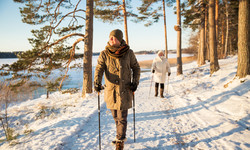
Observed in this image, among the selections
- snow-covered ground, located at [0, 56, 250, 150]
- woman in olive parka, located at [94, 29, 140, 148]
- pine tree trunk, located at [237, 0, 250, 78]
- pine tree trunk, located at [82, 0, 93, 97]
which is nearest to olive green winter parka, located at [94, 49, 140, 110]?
woman in olive parka, located at [94, 29, 140, 148]

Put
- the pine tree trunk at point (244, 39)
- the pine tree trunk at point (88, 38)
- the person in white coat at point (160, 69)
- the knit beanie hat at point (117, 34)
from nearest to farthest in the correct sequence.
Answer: the knit beanie hat at point (117, 34)
the pine tree trunk at point (244, 39)
the person in white coat at point (160, 69)
the pine tree trunk at point (88, 38)

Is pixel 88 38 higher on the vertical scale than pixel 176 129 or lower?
higher

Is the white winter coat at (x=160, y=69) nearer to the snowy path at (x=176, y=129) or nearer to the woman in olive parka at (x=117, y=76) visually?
the snowy path at (x=176, y=129)

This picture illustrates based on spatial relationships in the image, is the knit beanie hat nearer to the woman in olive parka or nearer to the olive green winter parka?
the woman in olive parka

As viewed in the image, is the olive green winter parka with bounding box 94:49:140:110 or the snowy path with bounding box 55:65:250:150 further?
the snowy path with bounding box 55:65:250:150

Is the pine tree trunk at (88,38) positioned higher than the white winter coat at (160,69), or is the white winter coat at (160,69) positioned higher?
the pine tree trunk at (88,38)

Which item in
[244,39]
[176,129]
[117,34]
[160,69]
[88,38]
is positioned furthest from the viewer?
[88,38]

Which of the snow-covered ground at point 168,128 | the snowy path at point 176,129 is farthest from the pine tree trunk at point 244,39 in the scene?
the snowy path at point 176,129

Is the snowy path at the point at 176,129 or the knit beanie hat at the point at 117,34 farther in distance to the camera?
the snowy path at the point at 176,129

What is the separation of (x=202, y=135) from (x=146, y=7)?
46.0ft

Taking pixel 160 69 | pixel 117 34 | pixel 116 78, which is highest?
pixel 117 34

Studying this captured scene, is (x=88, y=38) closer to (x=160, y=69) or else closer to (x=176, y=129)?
(x=160, y=69)

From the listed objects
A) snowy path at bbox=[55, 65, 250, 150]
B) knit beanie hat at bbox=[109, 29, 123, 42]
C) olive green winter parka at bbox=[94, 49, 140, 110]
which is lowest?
snowy path at bbox=[55, 65, 250, 150]

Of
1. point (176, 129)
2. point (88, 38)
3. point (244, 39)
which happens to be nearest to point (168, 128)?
Result: point (176, 129)
